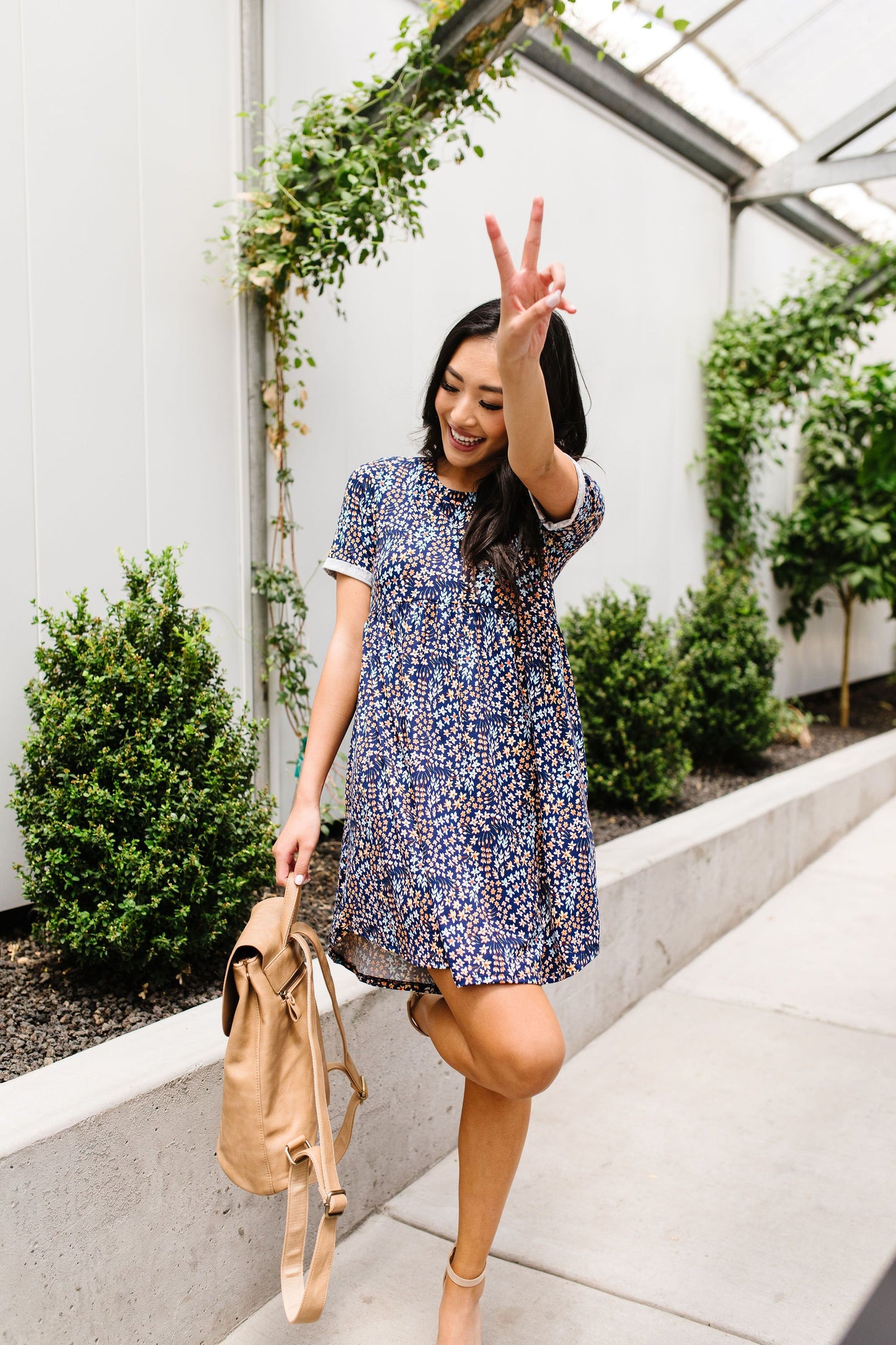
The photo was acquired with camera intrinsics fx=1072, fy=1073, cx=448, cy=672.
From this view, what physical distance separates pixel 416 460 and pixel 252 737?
0.96 meters

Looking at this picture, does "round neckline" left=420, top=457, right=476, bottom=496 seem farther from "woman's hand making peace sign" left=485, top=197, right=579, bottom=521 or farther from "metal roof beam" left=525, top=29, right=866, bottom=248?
"metal roof beam" left=525, top=29, right=866, bottom=248

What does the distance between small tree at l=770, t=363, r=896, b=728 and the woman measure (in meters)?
5.20

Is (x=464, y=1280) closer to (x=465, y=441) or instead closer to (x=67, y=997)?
(x=67, y=997)

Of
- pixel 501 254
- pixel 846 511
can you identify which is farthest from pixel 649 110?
pixel 501 254

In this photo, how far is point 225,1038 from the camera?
1.85 m

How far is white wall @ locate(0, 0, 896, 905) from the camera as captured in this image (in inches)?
98.6

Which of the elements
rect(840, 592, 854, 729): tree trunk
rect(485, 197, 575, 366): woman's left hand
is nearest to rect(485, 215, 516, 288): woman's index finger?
rect(485, 197, 575, 366): woman's left hand

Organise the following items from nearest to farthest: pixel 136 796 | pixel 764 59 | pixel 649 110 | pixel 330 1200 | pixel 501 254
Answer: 1. pixel 501 254
2. pixel 330 1200
3. pixel 136 796
4. pixel 649 110
5. pixel 764 59

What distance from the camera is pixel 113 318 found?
271 cm

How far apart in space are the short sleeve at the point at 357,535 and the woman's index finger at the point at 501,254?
49cm

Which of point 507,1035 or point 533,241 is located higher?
point 533,241

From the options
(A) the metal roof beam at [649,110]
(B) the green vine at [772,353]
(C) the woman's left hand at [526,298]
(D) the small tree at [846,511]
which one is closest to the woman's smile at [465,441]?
(C) the woman's left hand at [526,298]

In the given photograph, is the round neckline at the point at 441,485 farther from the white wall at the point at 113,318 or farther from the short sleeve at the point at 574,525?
the white wall at the point at 113,318

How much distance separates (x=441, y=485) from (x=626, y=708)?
2.45 meters
